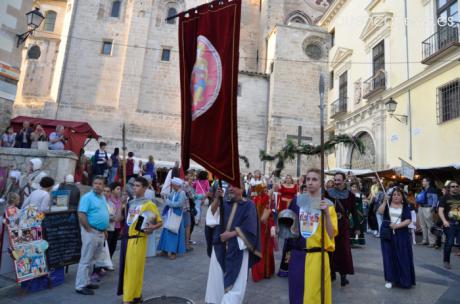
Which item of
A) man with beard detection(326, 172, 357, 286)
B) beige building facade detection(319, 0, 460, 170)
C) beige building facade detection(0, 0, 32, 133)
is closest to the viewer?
man with beard detection(326, 172, 357, 286)

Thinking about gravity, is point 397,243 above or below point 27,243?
above

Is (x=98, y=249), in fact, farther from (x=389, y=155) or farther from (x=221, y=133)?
(x=389, y=155)

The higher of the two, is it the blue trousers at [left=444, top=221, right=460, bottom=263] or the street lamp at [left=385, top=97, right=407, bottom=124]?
the street lamp at [left=385, top=97, right=407, bottom=124]

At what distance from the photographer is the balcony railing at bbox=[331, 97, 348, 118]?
20.7 m

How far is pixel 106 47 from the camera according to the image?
27328mm

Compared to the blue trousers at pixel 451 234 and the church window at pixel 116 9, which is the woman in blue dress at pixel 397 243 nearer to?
the blue trousers at pixel 451 234

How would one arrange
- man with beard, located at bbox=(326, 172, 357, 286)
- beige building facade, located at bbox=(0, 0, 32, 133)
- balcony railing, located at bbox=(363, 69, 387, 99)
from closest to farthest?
man with beard, located at bbox=(326, 172, 357, 286) < beige building facade, located at bbox=(0, 0, 32, 133) < balcony railing, located at bbox=(363, 69, 387, 99)

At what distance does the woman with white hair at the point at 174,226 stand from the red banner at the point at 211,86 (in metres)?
3.63

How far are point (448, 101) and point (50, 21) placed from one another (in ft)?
107

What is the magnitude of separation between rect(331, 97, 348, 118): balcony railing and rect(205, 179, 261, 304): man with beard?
18.0 meters

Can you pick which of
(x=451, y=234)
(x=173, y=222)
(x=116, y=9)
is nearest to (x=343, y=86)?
(x=451, y=234)

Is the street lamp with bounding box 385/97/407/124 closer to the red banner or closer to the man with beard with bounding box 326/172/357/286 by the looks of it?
the man with beard with bounding box 326/172/357/286

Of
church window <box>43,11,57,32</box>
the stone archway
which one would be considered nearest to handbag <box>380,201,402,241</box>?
the stone archway

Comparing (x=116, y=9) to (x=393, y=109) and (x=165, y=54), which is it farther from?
(x=393, y=109)
